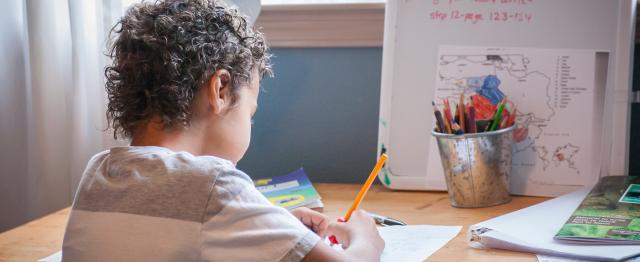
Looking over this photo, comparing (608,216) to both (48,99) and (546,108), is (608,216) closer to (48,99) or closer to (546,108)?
(546,108)

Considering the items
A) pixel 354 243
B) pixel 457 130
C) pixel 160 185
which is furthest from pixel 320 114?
pixel 160 185

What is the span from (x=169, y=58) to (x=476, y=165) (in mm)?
485

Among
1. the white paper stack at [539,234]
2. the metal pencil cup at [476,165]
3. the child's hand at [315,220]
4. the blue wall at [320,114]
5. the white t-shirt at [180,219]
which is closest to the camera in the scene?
the white t-shirt at [180,219]

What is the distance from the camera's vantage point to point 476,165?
1019 mm

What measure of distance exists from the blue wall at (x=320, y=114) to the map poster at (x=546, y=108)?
0.24m

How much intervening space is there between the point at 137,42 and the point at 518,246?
48 centimetres

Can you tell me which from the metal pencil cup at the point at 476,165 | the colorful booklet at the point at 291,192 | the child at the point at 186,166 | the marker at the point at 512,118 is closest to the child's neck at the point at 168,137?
the child at the point at 186,166

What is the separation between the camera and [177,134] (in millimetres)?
784

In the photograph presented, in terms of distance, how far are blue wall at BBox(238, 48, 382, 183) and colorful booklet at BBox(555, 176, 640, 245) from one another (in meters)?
0.44

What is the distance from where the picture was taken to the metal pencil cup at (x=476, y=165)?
3.32ft

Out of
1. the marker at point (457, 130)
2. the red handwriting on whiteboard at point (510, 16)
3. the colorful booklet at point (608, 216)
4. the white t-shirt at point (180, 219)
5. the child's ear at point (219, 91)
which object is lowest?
the colorful booklet at point (608, 216)

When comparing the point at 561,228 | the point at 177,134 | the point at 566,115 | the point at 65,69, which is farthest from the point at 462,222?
the point at 65,69

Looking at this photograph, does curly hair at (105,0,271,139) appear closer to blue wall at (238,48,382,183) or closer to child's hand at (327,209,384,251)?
child's hand at (327,209,384,251)

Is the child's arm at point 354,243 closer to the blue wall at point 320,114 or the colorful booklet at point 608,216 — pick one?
the colorful booklet at point 608,216
